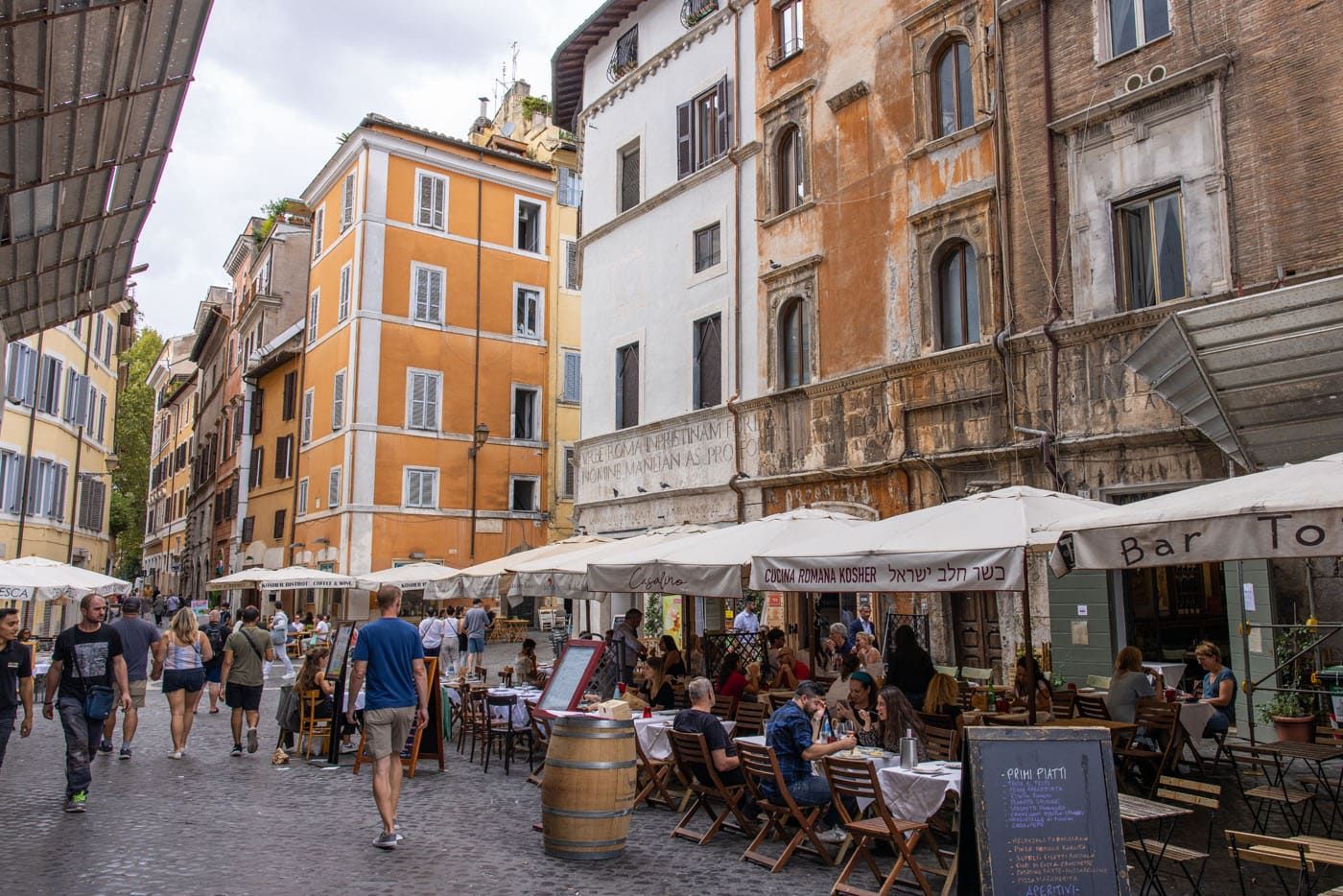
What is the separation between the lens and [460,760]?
40.9 ft

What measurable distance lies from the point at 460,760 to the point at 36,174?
7.53 metres

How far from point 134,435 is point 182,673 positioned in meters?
57.9

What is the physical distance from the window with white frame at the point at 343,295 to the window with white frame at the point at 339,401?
1852mm

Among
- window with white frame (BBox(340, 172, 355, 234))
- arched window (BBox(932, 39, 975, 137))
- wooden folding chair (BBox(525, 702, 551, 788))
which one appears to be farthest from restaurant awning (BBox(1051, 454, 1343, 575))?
window with white frame (BBox(340, 172, 355, 234))

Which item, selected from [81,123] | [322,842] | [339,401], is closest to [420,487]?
[339,401]

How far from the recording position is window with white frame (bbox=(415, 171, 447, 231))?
111ft

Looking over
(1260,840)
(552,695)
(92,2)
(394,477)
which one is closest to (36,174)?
(92,2)

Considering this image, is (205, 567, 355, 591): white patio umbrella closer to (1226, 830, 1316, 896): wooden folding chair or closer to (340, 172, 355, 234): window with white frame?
(340, 172, 355, 234): window with white frame

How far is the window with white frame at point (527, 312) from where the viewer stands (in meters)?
35.9

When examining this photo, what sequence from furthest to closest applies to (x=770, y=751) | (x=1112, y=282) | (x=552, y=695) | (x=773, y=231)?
(x=773, y=231)
(x=1112, y=282)
(x=552, y=695)
(x=770, y=751)

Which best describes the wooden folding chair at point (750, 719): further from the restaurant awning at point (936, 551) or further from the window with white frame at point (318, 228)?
the window with white frame at point (318, 228)

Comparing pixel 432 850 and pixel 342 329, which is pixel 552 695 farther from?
pixel 342 329

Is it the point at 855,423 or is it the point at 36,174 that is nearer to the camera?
the point at 36,174

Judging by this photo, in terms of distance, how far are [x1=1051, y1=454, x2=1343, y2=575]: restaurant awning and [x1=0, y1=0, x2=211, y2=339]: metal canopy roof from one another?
25.8 ft
